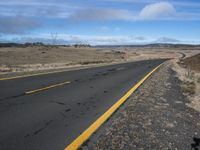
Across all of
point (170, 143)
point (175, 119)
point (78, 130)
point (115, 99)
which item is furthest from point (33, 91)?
point (170, 143)

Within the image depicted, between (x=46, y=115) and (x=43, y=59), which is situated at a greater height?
(x=46, y=115)

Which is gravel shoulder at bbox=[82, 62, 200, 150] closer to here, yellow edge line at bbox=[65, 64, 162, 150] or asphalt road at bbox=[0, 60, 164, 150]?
yellow edge line at bbox=[65, 64, 162, 150]

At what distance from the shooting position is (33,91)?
10273 mm

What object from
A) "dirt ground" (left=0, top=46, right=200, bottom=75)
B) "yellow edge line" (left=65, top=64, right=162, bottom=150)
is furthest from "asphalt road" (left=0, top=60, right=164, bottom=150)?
"dirt ground" (left=0, top=46, right=200, bottom=75)

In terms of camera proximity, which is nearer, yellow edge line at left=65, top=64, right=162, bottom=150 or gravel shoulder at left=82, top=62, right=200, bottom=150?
yellow edge line at left=65, top=64, right=162, bottom=150

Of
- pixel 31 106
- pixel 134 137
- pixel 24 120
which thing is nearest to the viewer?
pixel 134 137

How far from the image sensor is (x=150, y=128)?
19.6ft

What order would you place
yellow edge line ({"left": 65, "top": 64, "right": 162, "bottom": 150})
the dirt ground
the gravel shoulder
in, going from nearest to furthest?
yellow edge line ({"left": 65, "top": 64, "right": 162, "bottom": 150}) < the gravel shoulder < the dirt ground

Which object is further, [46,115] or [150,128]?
[46,115]

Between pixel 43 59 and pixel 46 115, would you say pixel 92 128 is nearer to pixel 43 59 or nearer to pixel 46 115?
pixel 46 115

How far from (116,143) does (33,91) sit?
20.3 feet

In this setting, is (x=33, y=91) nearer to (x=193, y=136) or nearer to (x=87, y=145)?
(x=87, y=145)

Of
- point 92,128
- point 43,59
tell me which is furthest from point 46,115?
point 43,59

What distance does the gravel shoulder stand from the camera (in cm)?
496
